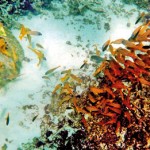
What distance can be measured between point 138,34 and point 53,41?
1.66 meters

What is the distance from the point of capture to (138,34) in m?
4.53

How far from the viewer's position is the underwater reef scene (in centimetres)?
396

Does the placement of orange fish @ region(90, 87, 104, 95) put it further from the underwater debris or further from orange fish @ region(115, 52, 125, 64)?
orange fish @ region(115, 52, 125, 64)

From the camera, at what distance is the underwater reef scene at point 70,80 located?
3961 mm

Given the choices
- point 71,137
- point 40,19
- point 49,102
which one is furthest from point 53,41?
point 71,137

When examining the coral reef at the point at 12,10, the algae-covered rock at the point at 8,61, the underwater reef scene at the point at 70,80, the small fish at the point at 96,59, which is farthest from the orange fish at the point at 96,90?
the coral reef at the point at 12,10

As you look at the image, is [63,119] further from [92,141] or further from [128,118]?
[128,118]

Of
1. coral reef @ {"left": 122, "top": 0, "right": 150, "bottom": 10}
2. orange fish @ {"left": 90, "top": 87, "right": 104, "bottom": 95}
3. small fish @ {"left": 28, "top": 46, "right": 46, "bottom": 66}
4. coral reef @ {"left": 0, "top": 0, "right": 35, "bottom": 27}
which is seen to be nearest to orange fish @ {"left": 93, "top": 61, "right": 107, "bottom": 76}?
orange fish @ {"left": 90, "top": 87, "right": 104, "bottom": 95}

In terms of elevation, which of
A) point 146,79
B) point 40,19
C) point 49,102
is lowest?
point 49,102

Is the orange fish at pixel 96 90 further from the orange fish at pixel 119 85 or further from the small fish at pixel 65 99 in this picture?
the small fish at pixel 65 99

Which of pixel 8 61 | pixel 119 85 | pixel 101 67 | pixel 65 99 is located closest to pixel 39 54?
pixel 8 61

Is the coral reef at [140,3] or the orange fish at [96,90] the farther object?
the coral reef at [140,3]

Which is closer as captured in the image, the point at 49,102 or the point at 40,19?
the point at 49,102

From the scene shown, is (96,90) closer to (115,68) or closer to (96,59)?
(115,68)
